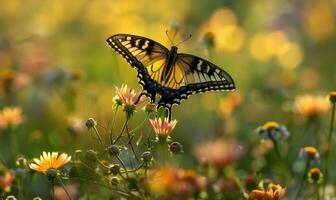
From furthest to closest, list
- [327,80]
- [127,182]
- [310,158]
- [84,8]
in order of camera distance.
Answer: [84,8] → [327,80] → [310,158] → [127,182]

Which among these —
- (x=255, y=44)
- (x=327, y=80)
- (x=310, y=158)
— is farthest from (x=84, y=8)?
(x=310, y=158)

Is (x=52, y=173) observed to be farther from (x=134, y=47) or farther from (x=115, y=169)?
(x=134, y=47)

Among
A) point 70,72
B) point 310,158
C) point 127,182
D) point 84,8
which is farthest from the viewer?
point 84,8

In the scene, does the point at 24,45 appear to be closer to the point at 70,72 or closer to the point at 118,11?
the point at 118,11


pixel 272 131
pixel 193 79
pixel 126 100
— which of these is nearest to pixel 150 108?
pixel 126 100

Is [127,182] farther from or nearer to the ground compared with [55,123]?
nearer to the ground

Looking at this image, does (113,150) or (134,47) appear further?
(134,47)

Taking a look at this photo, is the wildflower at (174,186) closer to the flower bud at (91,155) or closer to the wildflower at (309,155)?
the flower bud at (91,155)

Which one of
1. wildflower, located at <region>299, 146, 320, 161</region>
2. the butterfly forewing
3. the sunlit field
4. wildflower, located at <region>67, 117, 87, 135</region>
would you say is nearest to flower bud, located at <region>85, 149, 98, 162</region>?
the sunlit field

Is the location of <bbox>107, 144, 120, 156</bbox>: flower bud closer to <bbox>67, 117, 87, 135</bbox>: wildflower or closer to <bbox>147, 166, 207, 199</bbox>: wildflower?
<bbox>147, 166, 207, 199</bbox>: wildflower
